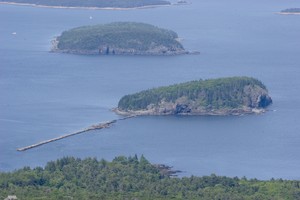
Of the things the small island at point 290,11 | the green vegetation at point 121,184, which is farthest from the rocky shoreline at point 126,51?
the green vegetation at point 121,184

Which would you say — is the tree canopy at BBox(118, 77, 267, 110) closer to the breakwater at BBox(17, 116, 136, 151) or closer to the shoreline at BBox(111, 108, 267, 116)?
the shoreline at BBox(111, 108, 267, 116)

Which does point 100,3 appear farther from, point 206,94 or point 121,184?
point 121,184

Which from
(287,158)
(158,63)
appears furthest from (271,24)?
(287,158)

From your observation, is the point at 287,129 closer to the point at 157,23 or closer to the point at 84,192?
the point at 84,192

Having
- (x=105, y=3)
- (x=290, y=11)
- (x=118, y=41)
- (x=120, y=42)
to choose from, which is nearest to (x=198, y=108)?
(x=120, y=42)

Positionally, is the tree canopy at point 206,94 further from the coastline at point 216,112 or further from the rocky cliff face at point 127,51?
the rocky cliff face at point 127,51
